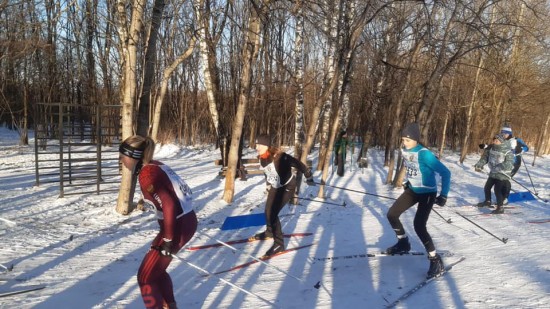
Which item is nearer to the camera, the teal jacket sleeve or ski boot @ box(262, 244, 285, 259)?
the teal jacket sleeve

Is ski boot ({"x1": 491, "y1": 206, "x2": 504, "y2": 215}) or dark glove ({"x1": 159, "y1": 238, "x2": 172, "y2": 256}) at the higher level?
dark glove ({"x1": 159, "y1": 238, "x2": 172, "y2": 256})

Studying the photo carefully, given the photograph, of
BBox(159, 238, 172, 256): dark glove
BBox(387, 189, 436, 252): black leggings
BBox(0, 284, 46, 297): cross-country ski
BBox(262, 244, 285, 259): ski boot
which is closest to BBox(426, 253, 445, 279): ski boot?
BBox(387, 189, 436, 252): black leggings

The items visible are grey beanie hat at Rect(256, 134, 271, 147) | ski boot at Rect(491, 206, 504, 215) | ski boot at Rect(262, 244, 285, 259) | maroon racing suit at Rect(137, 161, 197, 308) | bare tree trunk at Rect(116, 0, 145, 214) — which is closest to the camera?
maroon racing suit at Rect(137, 161, 197, 308)

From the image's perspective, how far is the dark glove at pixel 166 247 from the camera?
3.22 m

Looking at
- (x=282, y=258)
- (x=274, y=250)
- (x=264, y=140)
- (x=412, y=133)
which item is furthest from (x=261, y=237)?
(x=412, y=133)

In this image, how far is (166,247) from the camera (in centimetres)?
322

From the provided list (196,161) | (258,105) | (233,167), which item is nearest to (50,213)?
(233,167)

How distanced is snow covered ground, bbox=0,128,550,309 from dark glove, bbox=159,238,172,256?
1.19 m

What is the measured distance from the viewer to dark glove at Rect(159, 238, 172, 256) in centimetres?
322

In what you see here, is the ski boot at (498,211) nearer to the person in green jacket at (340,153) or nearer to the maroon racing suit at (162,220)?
the person in green jacket at (340,153)

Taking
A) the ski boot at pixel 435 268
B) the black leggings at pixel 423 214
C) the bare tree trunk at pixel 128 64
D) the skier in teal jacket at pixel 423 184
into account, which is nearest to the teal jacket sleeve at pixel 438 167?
the skier in teal jacket at pixel 423 184

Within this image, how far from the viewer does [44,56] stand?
25062 millimetres

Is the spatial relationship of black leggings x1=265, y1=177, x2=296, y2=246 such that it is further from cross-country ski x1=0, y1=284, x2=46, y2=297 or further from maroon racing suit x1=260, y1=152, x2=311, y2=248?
cross-country ski x1=0, y1=284, x2=46, y2=297

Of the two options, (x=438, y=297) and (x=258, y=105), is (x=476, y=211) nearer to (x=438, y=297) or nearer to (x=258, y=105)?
(x=438, y=297)
